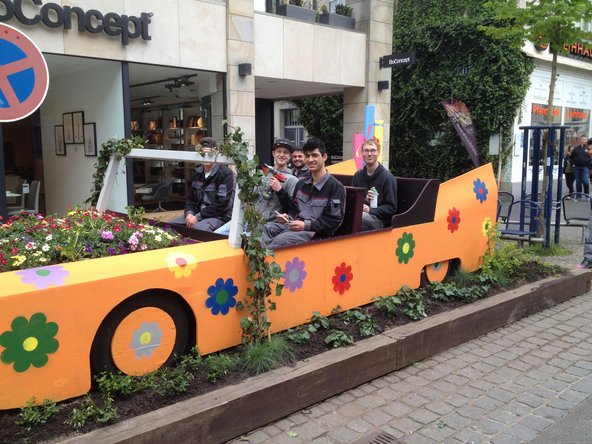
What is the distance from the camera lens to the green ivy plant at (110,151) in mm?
4426

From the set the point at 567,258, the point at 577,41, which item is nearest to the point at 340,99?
the point at 577,41

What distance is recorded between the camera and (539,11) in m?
7.61

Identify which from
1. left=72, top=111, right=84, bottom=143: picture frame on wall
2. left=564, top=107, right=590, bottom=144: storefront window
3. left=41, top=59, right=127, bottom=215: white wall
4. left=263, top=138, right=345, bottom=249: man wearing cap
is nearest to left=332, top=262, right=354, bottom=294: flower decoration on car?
left=263, top=138, right=345, bottom=249: man wearing cap

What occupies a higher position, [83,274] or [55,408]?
[83,274]

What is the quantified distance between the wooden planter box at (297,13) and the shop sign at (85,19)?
3.35m

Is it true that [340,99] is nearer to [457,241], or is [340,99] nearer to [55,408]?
[457,241]

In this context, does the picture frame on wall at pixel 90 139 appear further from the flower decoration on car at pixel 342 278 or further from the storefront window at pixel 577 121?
the storefront window at pixel 577 121

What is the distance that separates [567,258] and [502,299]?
315 centimetres

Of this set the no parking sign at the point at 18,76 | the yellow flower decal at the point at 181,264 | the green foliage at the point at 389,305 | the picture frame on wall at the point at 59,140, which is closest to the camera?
the yellow flower decal at the point at 181,264

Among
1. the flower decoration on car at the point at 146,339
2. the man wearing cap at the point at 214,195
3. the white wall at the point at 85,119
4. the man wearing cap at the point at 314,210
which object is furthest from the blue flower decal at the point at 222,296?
the white wall at the point at 85,119

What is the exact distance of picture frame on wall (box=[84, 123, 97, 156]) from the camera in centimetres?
971

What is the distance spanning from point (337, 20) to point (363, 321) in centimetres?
980

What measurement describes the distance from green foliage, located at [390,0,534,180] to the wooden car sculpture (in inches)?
486

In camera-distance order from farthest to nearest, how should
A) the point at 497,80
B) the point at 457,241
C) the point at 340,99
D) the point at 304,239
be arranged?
the point at 340,99
the point at 497,80
the point at 457,241
the point at 304,239
